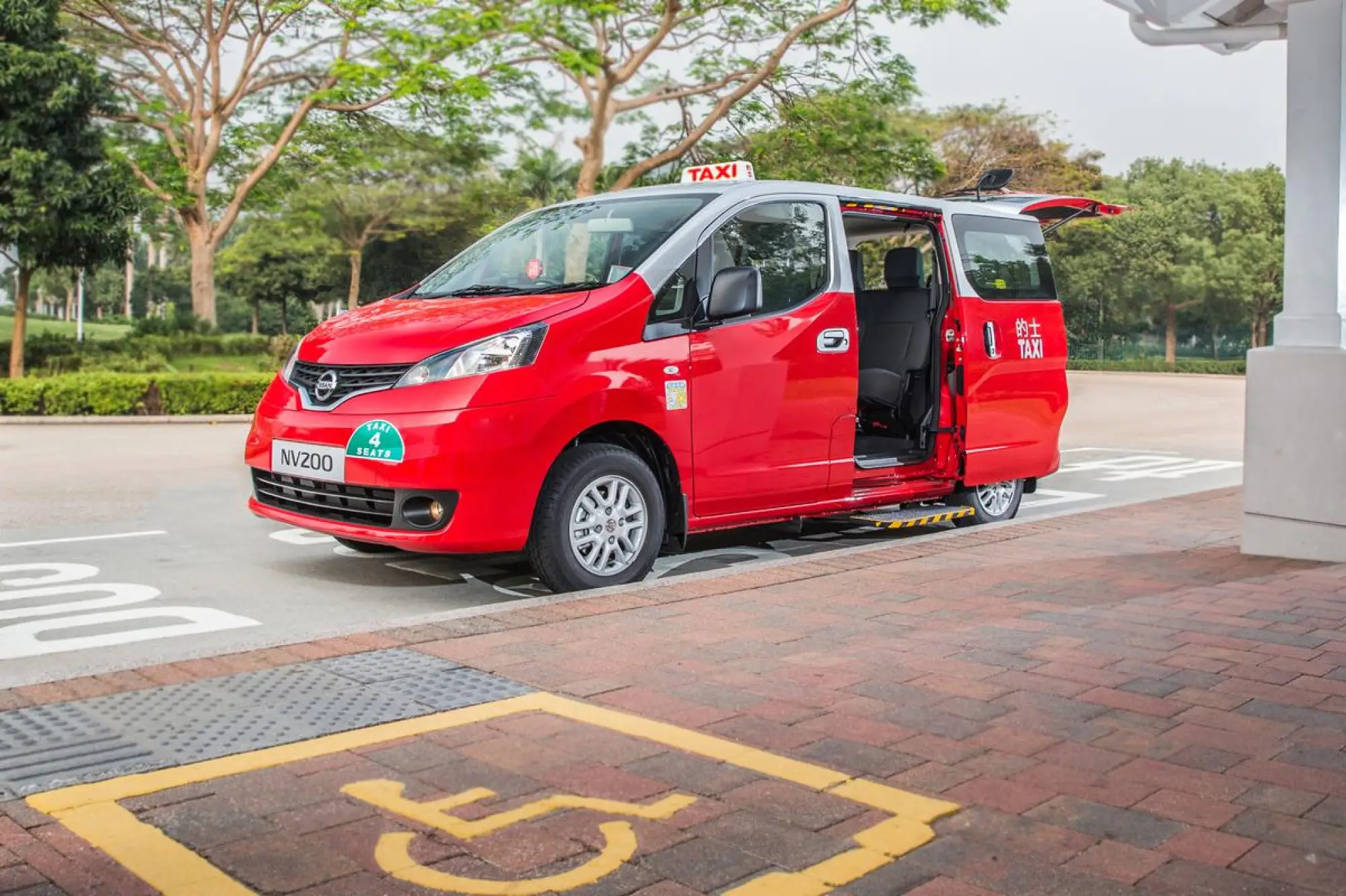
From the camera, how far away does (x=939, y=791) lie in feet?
12.3

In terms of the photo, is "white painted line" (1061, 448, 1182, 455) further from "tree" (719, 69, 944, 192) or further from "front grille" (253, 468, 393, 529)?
"tree" (719, 69, 944, 192)

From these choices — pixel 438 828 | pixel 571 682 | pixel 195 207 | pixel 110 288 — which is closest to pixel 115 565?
pixel 571 682

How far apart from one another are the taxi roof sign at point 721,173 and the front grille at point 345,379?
2.46 metres

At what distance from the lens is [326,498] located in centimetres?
671

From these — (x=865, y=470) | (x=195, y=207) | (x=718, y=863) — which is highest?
(x=195, y=207)

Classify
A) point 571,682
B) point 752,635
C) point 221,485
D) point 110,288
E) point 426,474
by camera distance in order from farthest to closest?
point 110,288
point 221,485
point 426,474
point 752,635
point 571,682

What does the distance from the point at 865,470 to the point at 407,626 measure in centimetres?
345

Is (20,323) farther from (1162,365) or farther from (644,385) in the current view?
(1162,365)

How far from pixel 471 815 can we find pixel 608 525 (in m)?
3.30

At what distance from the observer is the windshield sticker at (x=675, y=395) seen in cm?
688

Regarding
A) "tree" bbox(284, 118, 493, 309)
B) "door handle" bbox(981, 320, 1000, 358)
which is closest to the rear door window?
"door handle" bbox(981, 320, 1000, 358)

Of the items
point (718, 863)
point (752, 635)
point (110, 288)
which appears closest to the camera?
point (718, 863)

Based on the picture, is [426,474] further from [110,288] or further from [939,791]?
[110,288]

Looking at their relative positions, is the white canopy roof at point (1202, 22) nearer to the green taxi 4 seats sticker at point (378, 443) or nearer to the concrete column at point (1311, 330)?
the concrete column at point (1311, 330)
